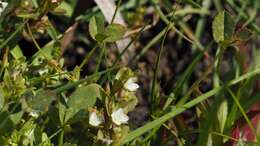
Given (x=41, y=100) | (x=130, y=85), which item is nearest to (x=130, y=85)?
(x=130, y=85)

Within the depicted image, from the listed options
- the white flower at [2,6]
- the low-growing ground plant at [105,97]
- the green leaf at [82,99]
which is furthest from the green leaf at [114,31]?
the white flower at [2,6]

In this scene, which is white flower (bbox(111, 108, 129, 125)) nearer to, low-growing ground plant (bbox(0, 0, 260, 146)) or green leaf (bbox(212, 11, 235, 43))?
low-growing ground plant (bbox(0, 0, 260, 146))

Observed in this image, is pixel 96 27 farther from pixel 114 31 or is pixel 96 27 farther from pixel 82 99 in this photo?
pixel 82 99

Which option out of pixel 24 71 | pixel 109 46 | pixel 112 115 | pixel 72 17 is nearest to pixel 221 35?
pixel 112 115

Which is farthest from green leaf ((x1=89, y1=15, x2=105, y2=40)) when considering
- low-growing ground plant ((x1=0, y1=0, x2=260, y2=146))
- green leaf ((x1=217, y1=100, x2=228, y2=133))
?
green leaf ((x1=217, y1=100, x2=228, y2=133))

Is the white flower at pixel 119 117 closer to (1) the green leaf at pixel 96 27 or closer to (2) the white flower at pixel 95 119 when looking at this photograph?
(2) the white flower at pixel 95 119
